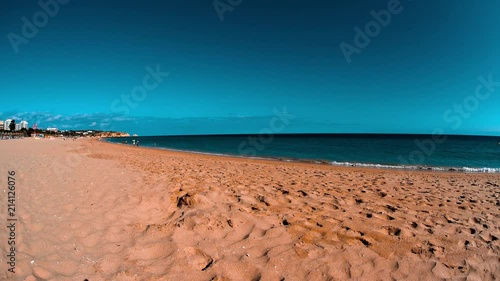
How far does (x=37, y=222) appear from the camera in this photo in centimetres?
465

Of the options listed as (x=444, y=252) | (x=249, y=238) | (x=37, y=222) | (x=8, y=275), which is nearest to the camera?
(x=8, y=275)

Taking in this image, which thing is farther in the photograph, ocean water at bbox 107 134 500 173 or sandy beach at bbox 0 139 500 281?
ocean water at bbox 107 134 500 173

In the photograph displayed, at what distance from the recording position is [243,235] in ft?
14.4

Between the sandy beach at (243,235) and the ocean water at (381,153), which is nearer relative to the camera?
the sandy beach at (243,235)

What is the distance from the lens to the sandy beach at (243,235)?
3430 mm

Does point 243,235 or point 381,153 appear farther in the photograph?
point 381,153

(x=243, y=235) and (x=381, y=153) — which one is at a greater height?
(x=381, y=153)

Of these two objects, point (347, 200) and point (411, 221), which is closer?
point (411, 221)

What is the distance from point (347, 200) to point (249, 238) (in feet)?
10.7

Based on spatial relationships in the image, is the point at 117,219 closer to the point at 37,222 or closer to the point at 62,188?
the point at 37,222

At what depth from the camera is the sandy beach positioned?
343 centimetres

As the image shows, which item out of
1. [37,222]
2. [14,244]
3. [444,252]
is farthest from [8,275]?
[444,252]

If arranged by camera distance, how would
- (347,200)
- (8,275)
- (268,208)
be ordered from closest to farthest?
(8,275) → (268,208) → (347,200)

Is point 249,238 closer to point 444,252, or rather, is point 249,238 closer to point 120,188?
point 444,252
